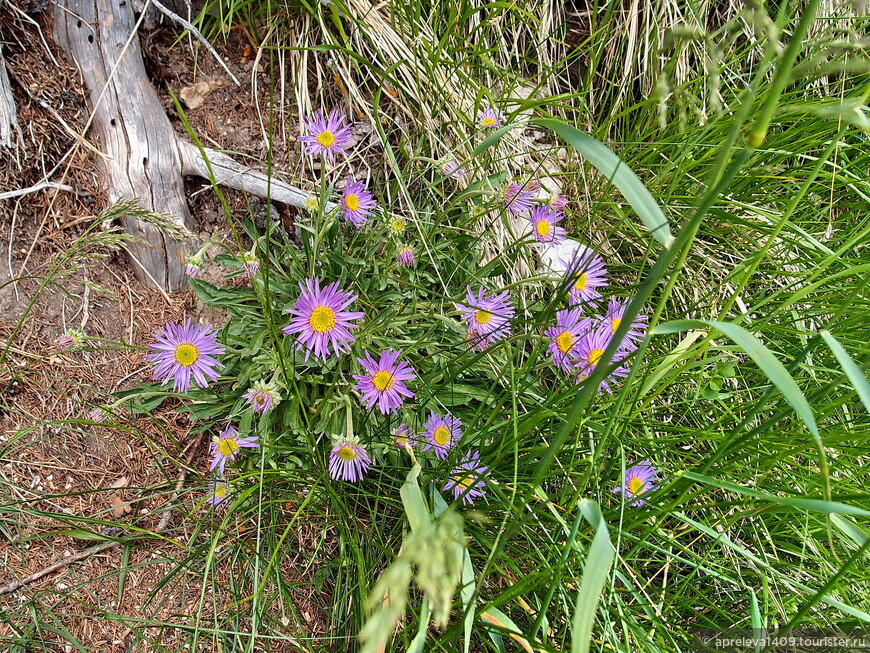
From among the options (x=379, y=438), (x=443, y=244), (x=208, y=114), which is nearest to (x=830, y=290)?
(x=443, y=244)

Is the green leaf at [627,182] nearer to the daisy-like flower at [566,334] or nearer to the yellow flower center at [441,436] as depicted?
the daisy-like flower at [566,334]

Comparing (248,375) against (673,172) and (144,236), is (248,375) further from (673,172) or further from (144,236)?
(673,172)

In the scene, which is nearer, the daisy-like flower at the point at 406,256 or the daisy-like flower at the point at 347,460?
the daisy-like flower at the point at 347,460

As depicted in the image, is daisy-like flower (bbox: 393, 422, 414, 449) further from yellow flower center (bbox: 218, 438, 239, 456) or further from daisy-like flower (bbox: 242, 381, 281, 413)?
yellow flower center (bbox: 218, 438, 239, 456)

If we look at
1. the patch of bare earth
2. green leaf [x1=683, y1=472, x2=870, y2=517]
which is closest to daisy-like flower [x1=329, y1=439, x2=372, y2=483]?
the patch of bare earth

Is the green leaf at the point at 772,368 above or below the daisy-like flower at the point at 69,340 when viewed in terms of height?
below

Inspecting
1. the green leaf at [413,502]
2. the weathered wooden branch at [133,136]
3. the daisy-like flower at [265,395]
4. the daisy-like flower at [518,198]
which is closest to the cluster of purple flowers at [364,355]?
the daisy-like flower at [265,395]

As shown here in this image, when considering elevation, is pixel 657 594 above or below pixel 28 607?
below
